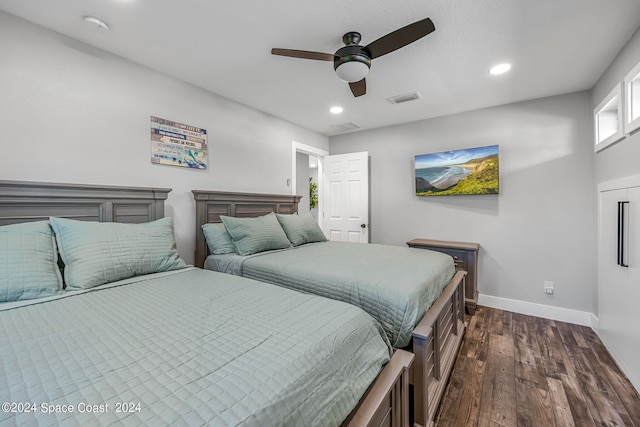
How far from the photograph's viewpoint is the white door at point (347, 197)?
4148mm

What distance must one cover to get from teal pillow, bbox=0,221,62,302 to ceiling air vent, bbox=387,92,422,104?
322 centimetres

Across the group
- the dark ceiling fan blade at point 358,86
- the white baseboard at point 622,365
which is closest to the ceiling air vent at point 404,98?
the dark ceiling fan blade at point 358,86

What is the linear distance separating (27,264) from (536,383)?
130 inches

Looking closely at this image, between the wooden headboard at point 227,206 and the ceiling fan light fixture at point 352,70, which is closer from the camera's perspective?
the ceiling fan light fixture at point 352,70

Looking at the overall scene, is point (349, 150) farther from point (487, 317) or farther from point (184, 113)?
point (487, 317)

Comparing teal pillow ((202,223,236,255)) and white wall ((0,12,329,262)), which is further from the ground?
white wall ((0,12,329,262))

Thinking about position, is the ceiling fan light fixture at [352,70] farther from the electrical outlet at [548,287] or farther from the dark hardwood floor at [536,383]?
the electrical outlet at [548,287]

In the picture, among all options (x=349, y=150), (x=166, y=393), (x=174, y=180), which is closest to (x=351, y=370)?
(x=166, y=393)

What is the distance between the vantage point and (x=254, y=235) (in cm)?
255

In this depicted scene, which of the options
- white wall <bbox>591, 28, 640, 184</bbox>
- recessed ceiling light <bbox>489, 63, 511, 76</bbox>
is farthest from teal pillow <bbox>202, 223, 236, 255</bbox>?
white wall <bbox>591, 28, 640, 184</bbox>

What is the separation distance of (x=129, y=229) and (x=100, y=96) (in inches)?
46.0

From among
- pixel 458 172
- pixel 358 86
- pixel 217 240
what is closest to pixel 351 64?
pixel 358 86

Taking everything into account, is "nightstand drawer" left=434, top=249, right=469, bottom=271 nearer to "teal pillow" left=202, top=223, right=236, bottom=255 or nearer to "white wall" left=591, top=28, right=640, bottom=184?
"white wall" left=591, top=28, right=640, bottom=184

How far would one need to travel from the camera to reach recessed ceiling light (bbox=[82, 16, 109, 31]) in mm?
1761
